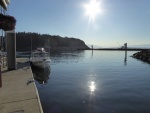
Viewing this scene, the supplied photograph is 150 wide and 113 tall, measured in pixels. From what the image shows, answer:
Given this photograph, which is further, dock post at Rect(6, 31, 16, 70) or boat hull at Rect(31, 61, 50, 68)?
boat hull at Rect(31, 61, 50, 68)

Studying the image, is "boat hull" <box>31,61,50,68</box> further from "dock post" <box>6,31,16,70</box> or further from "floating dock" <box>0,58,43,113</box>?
"floating dock" <box>0,58,43,113</box>

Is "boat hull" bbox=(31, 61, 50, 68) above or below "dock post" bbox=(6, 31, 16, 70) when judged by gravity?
below

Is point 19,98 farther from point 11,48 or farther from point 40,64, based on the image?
point 40,64

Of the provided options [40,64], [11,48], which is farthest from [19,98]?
[40,64]

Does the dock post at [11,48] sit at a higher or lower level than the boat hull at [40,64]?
higher

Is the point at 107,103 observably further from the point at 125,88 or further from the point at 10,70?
the point at 10,70

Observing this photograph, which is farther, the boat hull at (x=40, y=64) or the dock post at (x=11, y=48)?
the boat hull at (x=40, y=64)

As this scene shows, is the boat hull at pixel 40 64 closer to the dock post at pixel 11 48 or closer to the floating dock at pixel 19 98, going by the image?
the dock post at pixel 11 48

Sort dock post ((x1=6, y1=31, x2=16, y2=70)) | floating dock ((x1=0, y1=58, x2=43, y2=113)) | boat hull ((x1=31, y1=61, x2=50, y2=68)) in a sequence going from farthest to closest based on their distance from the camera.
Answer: boat hull ((x1=31, y1=61, x2=50, y2=68)) → dock post ((x1=6, y1=31, x2=16, y2=70)) → floating dock ((x1=0, y1=58, x2=43, y2=113))

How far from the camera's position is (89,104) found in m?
14.5

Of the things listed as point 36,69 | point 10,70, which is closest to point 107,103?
point 10,70

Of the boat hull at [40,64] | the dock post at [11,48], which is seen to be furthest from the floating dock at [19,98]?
the boat hull at [40,64]

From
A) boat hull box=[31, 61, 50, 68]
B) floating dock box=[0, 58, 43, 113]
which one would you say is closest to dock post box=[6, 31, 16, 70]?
floating dock box=[0, 58, 43, 113]

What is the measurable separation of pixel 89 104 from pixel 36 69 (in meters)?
20.5
